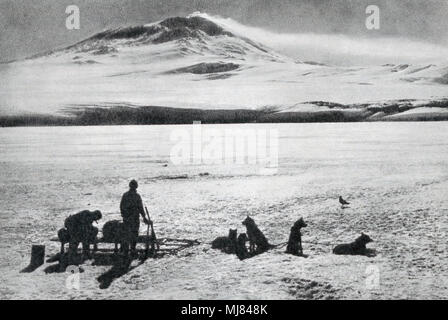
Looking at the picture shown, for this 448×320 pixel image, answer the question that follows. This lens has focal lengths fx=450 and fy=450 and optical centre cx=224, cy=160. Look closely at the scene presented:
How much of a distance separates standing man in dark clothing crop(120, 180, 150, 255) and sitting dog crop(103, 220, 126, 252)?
2.1 inches

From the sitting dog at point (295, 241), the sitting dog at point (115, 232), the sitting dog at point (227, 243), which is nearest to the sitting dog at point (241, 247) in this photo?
the sitting dog at point (227, 243)

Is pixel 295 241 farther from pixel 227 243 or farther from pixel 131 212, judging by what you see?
pixel 131 212

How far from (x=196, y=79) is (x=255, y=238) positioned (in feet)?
96.5

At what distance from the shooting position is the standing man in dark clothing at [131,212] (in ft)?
18.0

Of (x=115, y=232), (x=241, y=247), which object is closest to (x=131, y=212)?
(x=115, y=232)

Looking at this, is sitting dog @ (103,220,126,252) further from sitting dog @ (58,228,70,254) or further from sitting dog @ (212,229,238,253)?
sitting dog @ (212,229,238,253)

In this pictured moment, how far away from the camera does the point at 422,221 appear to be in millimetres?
6328

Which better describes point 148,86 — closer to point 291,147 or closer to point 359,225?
point 291,147

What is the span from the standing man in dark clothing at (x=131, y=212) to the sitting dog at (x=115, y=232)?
0.05 m

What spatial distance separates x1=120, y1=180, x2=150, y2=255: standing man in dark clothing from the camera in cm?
548

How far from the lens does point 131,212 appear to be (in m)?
5.52
